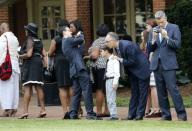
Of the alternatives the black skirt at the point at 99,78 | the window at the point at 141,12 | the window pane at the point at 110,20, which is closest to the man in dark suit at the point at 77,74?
the black skirt at the point at 99,78

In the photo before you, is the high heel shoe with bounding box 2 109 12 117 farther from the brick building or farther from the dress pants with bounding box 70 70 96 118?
the brick building

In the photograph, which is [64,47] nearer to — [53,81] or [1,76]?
[1,76]

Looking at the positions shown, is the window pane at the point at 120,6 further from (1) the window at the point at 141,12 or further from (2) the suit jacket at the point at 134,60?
(2) the suit jacket at the point at 134,60

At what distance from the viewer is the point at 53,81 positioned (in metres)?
18.8

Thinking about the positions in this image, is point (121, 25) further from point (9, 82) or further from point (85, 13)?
point (9, 82)

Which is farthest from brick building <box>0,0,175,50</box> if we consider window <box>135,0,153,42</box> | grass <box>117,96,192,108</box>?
grass <box>117,96,192,108</box>

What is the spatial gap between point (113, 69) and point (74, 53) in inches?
37.8

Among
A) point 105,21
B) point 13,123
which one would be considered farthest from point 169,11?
point 13,123

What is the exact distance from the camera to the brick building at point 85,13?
23938mm

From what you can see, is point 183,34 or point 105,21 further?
point 105,21

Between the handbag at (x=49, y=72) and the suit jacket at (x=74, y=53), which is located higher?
the suit jacket at (x=74, y=53)

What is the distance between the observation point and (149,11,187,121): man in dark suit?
14.1 m

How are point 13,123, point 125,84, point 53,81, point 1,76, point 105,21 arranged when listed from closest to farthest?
point 13,123
point 1,76
point 53,81
point 125,84
point 105,21

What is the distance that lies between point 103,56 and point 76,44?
1.95ft
